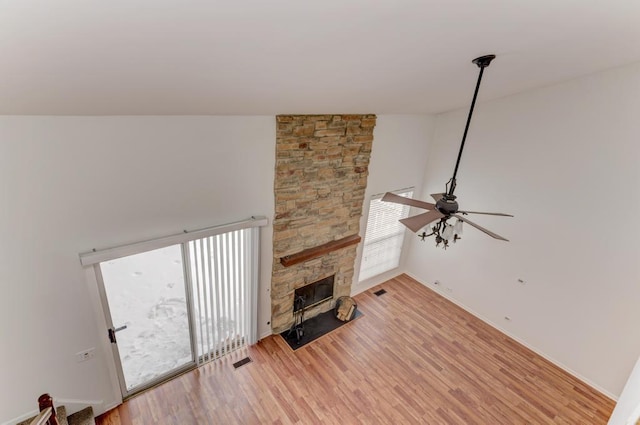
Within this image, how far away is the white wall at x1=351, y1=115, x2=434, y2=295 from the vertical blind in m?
2.29

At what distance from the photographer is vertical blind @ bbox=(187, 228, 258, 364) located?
161 inches

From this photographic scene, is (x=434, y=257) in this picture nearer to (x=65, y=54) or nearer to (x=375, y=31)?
(x=375, y=31)

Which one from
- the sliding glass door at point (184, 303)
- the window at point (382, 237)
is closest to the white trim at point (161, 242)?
the sliding glass door at point (184, 303)

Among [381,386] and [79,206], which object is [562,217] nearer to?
[381,386]

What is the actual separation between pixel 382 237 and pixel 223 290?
340 centimetres

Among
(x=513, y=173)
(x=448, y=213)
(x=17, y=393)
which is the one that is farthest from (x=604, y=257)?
(x=17, y=393)

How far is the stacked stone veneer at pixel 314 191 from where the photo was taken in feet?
14.3

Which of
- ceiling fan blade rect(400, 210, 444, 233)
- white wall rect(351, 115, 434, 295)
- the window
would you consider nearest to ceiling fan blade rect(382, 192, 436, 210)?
ceiling fan blade rect(400, 210, 444, 233)

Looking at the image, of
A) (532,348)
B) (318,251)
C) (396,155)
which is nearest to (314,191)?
(318,251)

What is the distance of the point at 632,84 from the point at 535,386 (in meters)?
4.38

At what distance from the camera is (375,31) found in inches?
78.0

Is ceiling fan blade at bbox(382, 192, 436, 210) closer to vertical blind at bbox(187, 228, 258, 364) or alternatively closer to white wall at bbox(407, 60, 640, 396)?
vertical blind at bbox(187, 228, 258, 364)

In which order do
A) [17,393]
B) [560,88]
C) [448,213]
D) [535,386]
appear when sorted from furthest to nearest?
[535,386]
[560,88]
[17,393]
[448,213]

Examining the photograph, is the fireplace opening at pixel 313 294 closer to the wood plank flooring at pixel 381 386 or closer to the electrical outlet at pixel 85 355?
the wood plank flooring at pixel 381 386
